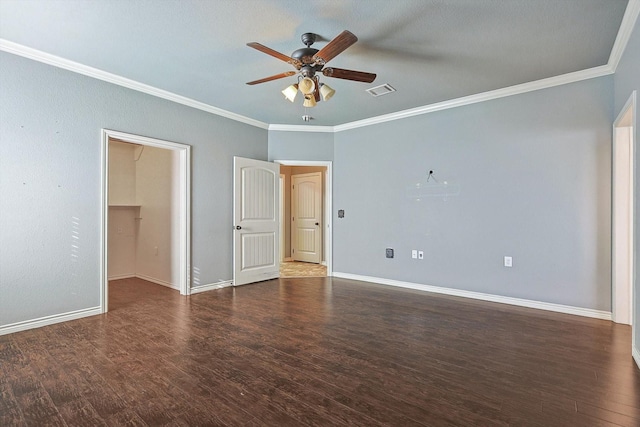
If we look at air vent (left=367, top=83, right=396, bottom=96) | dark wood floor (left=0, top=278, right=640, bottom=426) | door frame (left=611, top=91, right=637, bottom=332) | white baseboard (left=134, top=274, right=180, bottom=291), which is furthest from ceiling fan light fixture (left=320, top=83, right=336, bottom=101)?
white baseboard (left=134, top=274, right=180, bottom=291)

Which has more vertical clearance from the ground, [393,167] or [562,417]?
[393,167]

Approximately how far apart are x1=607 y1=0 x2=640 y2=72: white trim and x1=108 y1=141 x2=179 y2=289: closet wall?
509 centimetres

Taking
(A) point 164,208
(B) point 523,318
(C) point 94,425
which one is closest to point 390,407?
(C) point 94,425

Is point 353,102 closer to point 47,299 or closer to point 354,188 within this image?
point 354,188

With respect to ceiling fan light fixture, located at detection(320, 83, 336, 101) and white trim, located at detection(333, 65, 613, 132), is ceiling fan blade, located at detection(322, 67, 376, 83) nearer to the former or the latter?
ceiling fan light fixture, located at detection(320, 83, 336, 101)

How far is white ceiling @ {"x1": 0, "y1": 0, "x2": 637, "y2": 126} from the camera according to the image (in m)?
2.37

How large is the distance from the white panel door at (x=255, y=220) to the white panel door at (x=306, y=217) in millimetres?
1905

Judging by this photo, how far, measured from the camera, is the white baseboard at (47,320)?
9.56 feet

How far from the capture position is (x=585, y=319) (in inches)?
132

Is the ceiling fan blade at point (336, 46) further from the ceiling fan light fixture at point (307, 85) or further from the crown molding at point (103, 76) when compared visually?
the crown molding at point (103, 76)

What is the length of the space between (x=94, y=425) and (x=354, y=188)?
14.4 feet

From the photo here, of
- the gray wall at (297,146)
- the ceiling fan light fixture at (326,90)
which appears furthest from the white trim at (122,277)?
the ceiling fan light fixture at (326,90)

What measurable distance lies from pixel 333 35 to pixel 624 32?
2366 mm

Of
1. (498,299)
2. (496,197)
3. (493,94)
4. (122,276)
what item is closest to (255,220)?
(122,276)
